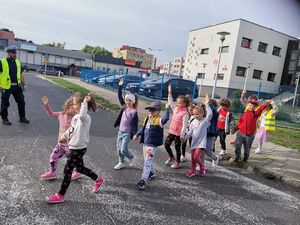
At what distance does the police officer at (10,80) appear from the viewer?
7070 mm

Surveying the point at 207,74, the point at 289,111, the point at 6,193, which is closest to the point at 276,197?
the point at 6,193

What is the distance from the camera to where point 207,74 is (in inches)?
1464

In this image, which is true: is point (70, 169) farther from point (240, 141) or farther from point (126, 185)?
point (240, 141)

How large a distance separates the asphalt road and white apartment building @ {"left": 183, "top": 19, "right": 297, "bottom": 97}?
2979 centimetres

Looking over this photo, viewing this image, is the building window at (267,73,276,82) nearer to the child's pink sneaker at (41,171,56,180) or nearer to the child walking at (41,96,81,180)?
the child walking at (41,96,81,180)

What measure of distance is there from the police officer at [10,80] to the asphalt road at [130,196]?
149 cm

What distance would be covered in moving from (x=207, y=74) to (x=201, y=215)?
34.8 m

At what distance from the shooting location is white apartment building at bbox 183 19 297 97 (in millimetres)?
33812

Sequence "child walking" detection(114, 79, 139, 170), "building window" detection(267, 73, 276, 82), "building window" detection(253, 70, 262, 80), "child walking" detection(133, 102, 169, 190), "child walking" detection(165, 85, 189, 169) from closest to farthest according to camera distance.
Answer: "child walking" detection(133, 102, 169, 190)
"child walking" detection(114, 79, 139, 170)
"child walking" detection(165, 85, 189, 169)
"building window" detection(253, 70, 262, 80)
"building window" detection(267, 73, 276, 82)

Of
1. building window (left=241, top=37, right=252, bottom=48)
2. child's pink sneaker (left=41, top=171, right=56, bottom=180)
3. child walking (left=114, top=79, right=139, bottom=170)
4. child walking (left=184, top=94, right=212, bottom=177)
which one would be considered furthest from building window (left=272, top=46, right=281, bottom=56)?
child's pink sneaker (left=41, top=171, right=56, bottom=180)

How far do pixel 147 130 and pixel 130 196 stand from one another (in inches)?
46.0

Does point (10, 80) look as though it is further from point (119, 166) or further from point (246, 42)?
point (246, 42)

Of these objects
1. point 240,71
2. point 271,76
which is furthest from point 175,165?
point 271,76

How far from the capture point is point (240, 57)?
3416 centimetres
